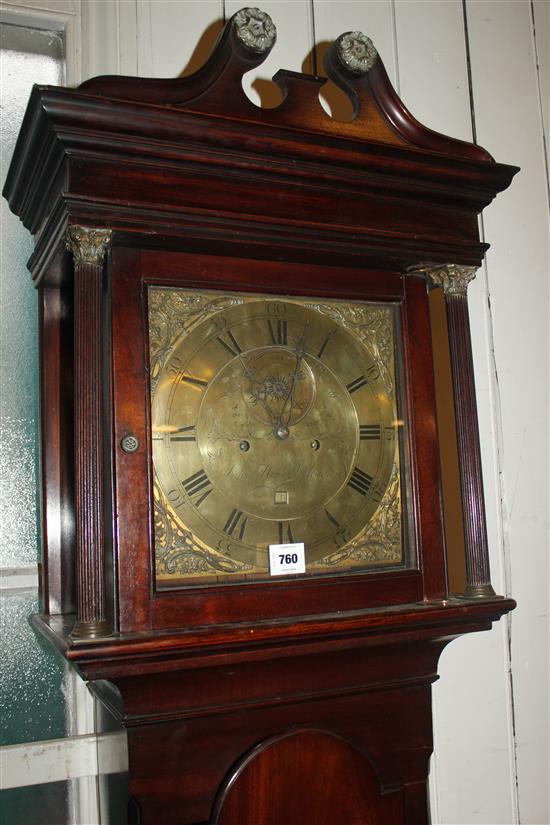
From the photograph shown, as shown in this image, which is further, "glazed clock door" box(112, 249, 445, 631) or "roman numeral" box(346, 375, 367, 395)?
"roman numeral" box(346, 375, 367, 395)

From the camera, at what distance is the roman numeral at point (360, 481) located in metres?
1.05

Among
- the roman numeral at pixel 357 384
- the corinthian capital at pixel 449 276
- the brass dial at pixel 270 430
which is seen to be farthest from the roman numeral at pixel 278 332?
the corinthian capital at pixel 449 276

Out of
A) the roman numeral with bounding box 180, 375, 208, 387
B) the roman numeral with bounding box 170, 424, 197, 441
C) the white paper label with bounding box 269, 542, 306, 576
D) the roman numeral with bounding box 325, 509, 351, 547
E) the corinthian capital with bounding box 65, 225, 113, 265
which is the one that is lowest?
the white paper label with bounding box 269, 542, 306, 576

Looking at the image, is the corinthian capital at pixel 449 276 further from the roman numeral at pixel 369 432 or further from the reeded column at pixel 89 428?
the reeded column at pixel 89 428

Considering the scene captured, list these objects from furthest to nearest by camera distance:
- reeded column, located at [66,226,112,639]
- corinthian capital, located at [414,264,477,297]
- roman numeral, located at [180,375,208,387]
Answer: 1. corinthian capital, located at [414,264,477,297]
2. roman numeral, located at [180,375,208,387]
3. reeded column, located at [66,226,112,639]

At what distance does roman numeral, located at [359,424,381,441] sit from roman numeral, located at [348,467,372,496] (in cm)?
4

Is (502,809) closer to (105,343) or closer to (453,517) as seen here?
(453,517)

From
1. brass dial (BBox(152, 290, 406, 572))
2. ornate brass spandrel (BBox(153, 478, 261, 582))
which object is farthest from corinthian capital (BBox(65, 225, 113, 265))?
ornate brass spandrel (BBox(153, 478, 261, 582))

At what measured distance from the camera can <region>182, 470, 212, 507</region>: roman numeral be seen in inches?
37.7

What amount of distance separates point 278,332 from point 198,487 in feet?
0.74

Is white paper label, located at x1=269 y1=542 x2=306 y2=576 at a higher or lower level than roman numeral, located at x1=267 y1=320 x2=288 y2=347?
lower

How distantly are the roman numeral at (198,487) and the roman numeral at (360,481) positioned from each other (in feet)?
0.63

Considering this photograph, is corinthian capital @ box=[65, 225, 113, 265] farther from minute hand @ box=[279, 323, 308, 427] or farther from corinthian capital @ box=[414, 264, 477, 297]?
corinthian capital @ box=[414, 264, 477, 297]

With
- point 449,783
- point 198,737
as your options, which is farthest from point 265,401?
point 449,783
